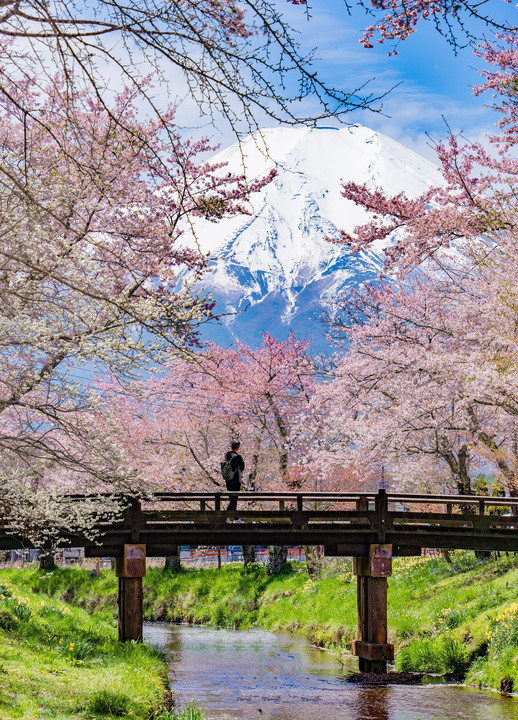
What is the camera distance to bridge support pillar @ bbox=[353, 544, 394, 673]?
742 inches

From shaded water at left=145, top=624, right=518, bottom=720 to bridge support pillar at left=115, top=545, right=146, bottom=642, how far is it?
52.5 inches

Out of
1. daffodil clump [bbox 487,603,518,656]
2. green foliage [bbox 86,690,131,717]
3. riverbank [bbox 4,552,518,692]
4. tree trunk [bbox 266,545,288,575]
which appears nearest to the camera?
green foliage [bbox 86,690,131,717]

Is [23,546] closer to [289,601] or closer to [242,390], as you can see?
[289,601]

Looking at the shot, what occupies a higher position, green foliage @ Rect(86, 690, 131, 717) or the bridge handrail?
the bridge handrail

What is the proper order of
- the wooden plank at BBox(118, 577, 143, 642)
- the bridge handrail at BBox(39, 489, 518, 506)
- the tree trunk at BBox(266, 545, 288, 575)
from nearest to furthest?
1. the wooden plank at BBox(118, 577, 143, 642)
2. the bridge handrail at BBox(39, 489, 518, 506)
3. the tree trunk at BBox(266, 545, 288, 575)

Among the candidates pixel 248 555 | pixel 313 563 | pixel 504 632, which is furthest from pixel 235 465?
pixel 248 555

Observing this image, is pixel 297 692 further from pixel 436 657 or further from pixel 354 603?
pixel 354 603

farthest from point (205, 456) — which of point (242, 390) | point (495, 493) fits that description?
point (495, 493)

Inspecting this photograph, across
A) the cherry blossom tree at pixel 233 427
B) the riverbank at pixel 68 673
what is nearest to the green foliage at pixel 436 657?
the riverbank at pixel 68 673

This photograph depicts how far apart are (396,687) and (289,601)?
12.5 meters

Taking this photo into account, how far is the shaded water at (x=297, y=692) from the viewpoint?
45.9ft

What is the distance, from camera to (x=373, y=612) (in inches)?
762

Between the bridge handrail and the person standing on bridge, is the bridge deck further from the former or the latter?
the person standing on bridge

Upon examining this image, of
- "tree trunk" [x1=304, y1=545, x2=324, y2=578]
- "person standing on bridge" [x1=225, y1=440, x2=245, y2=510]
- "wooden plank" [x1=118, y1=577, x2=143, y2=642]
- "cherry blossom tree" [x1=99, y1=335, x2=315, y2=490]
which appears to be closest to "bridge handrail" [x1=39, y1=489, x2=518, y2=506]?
"person standing on bridge" [x1=225, y1=440, x2=245, y2=510]
